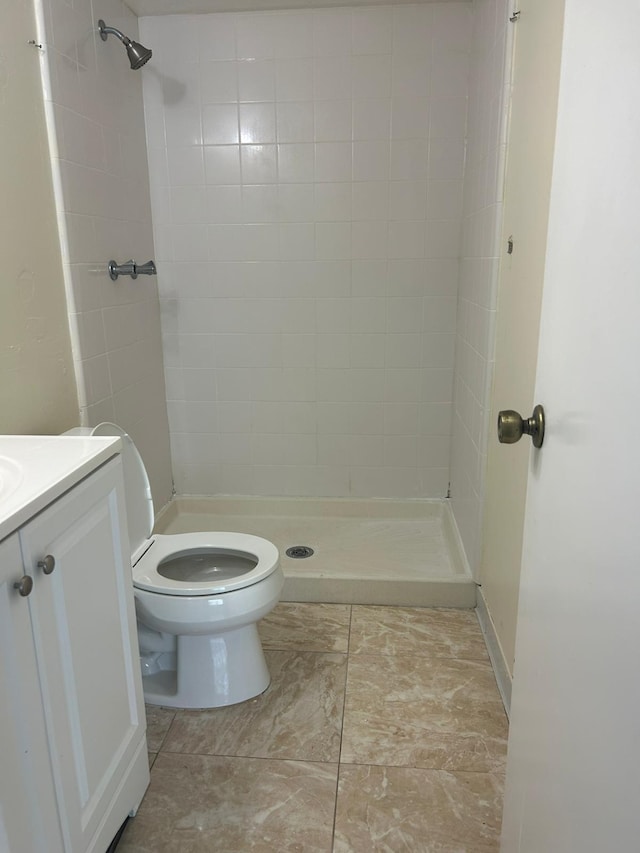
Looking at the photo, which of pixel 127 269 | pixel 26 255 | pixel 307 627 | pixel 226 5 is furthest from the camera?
pixel 226 5

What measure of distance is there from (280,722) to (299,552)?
Result: 93 centimetres

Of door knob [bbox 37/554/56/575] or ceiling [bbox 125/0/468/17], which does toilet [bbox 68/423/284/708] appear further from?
ceiling [bbox 125/0/468/17]

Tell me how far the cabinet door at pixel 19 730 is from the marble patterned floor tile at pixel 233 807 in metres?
0.48

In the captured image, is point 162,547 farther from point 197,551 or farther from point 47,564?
point 47,564

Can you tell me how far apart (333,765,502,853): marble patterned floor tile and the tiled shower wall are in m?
1.51

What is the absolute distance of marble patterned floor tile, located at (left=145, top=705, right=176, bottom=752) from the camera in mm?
1675

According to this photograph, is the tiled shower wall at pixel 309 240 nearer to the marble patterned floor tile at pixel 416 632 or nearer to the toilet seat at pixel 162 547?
the marble patterned floor tile at pixel 416 632

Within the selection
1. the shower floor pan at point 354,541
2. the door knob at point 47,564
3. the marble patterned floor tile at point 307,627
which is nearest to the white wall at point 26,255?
the door knob at point 47,564

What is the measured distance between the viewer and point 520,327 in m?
1.69

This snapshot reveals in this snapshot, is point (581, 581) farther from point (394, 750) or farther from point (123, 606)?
point (394, 750)

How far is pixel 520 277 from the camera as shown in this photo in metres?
1.69

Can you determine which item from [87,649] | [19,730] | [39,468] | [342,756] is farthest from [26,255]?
[342,756]

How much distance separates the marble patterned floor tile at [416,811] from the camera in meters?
1.36

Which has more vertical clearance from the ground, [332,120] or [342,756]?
[332,120]
